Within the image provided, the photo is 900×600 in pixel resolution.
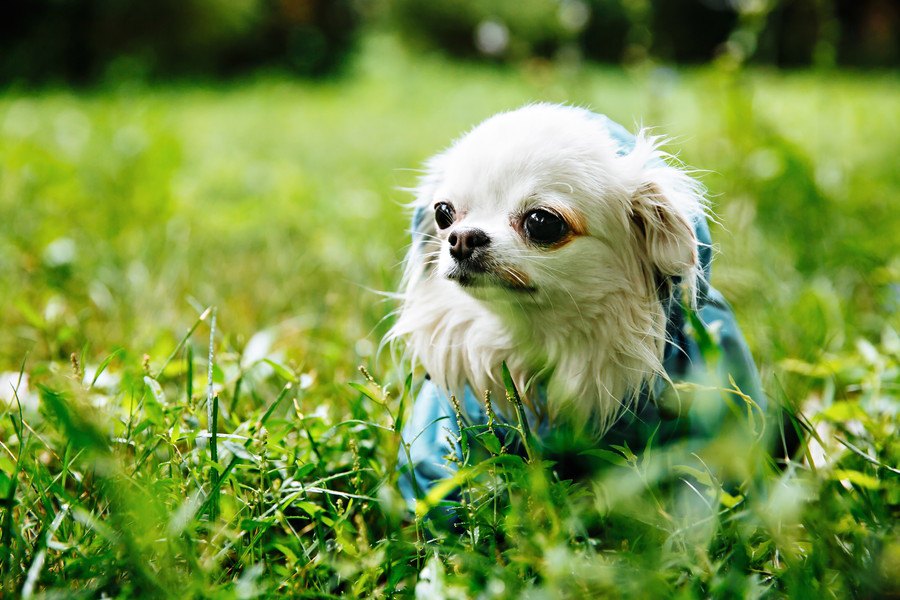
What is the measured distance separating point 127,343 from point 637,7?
2.08 m

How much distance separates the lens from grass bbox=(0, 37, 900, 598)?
1191 mm

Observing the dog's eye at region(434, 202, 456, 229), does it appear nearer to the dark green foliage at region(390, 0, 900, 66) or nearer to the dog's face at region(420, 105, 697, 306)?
the dog's face at region(420, 105, 697, 306)

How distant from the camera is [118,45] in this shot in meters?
7.46

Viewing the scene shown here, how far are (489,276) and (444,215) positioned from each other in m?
0.22

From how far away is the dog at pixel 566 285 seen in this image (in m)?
1.44

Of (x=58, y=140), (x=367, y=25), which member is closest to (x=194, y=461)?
(x=58, y=140)

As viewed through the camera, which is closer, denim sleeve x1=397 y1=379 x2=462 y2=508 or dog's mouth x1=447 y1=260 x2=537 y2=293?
dog's mouth x1=447 y1=260 x2=537 y2=293

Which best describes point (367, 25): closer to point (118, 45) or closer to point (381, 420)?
point (118, 45)

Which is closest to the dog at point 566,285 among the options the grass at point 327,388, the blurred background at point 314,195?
the grass at point 327,388

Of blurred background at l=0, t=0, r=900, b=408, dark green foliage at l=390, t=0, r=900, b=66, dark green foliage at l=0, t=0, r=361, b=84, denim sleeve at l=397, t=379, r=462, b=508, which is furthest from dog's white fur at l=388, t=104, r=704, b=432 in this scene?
dark green foliage at l=390, t=0, r=900, b=66

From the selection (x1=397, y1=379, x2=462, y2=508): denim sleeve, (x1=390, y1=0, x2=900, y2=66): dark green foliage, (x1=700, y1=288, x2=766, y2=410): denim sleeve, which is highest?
(x1=700, y1=288, x2=766, y2=410): denim sleeve

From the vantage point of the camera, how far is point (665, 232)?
1.47 m

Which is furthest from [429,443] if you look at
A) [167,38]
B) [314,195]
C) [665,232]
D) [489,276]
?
[167,38]

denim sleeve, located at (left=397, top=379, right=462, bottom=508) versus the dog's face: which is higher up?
the dog's face
